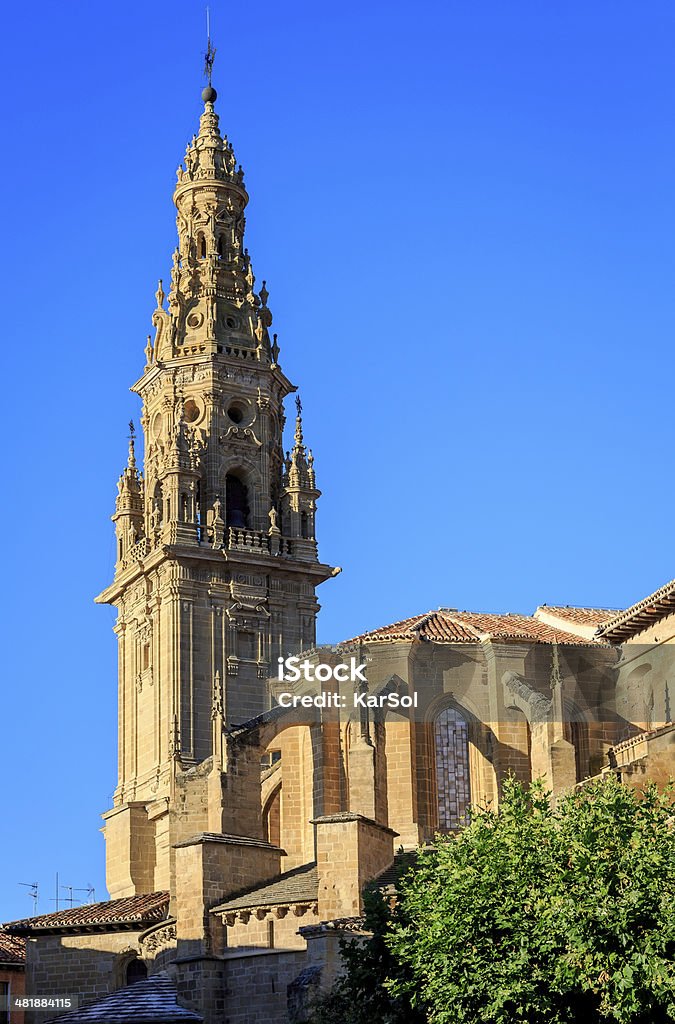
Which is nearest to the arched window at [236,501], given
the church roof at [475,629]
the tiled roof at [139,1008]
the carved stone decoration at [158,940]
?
the church roof at [475,629]

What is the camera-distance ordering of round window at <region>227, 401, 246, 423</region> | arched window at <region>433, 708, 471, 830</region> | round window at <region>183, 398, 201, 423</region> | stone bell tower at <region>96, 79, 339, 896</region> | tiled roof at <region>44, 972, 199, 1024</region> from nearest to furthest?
tiled roof at <region>44, 972, 199, 1024</region> → arched window at <region>433, 708, 471, 830</region> → stone bell tower at <region>96, 79, 339, 896</region> → round window at <region>183, 398, 201, 423</region> → round window at <region>227, 401, 246, 423</region>

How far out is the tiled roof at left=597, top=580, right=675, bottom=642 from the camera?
47750 mm

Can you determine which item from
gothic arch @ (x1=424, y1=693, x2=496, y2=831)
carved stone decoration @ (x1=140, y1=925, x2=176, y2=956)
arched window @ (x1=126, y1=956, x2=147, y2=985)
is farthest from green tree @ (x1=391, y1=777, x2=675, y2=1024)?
arched window @ (x1=126, y1=956, x2=147, y2=985)

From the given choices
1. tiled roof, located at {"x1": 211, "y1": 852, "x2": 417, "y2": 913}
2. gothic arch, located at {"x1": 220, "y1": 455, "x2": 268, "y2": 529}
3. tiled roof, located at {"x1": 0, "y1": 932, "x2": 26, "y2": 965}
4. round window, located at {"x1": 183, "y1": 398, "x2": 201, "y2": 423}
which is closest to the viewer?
tiled roof, located at {"x1": 211, "y1": 852, "x2": 417, "y2": 913}

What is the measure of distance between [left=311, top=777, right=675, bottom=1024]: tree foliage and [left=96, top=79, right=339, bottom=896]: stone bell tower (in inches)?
1016

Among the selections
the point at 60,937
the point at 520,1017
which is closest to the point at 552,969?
the point at 520,1017

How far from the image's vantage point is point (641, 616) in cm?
4928

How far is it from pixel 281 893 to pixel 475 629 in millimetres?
10814

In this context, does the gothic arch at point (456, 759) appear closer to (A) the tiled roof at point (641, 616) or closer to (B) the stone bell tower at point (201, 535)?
(A) the tiled roof at point (641, 616)

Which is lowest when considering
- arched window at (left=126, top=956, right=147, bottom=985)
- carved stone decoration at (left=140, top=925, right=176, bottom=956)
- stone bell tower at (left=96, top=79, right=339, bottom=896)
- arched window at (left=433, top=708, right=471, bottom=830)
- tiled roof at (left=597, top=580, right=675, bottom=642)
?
arched window at (left=126, top=956, right=147, bottom=985)

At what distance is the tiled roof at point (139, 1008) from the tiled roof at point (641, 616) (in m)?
14.5

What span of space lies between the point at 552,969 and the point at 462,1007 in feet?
5.84

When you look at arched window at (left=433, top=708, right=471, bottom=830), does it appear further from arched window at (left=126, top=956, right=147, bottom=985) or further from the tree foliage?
the tree foliage

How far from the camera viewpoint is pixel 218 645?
219 ft
